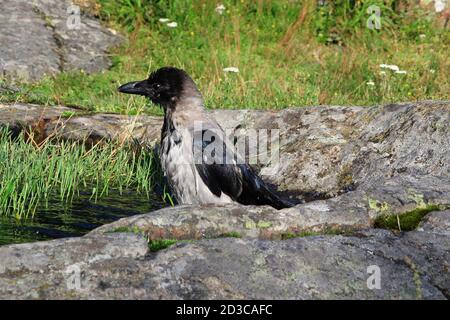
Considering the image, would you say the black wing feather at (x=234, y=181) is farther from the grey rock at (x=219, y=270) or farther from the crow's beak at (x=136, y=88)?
the grey rock at (x=219, y=270)

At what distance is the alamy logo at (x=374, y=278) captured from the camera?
3.51 metres

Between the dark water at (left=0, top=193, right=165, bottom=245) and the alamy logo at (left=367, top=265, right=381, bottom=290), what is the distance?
232cm

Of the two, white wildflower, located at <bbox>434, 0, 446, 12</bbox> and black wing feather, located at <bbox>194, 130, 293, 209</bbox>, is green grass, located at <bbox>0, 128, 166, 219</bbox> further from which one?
white wildflower, located at <bbox>434, 0, 446, 12</bbox>

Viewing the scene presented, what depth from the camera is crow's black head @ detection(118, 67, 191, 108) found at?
618cm

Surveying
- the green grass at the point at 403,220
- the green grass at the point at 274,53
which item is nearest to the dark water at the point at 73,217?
the green grass at the point at 403,220

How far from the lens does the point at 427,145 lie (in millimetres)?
6508

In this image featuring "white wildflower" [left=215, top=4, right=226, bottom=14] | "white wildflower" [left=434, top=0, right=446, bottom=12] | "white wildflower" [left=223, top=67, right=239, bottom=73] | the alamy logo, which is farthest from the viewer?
"white wildflower" [left=434, top=0, right=446, bottom=12]

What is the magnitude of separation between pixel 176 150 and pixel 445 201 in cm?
199

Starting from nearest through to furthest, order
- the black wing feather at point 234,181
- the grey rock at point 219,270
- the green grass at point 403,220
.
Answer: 1. the grey rock at point 219,270
2. the green grass at point 403,220
3. the black wing feather at point 234,181

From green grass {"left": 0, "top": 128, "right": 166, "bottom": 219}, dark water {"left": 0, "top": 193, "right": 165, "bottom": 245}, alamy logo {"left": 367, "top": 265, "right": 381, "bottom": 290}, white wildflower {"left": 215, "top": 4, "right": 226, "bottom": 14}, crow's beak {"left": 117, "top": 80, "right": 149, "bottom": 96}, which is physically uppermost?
white wildflower {"left": 215, "top": 4, "right": 226, "bottom": 14}

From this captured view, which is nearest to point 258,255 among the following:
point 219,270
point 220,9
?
point 219,270

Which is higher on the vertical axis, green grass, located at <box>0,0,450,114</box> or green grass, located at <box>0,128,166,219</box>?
green grass, located at <box>0,0,450,114</box>

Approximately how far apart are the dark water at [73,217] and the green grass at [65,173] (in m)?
0.07

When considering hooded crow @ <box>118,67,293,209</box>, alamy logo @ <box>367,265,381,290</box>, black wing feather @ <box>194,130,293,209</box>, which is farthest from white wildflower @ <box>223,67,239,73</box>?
alamy logo @ <box>367,265,381,290</box>
